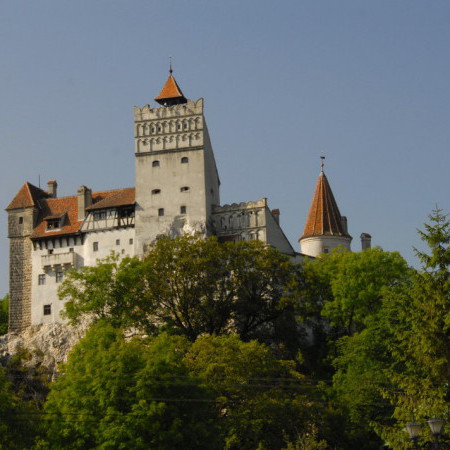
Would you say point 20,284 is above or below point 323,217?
below

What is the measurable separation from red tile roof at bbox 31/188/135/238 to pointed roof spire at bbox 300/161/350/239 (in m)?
16.5

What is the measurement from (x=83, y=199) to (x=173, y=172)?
923 centimetres

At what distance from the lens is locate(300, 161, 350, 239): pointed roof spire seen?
95.2 metres

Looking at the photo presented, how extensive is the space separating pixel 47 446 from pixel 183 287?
2742 cm

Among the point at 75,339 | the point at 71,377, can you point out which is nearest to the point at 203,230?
the point at 75,339

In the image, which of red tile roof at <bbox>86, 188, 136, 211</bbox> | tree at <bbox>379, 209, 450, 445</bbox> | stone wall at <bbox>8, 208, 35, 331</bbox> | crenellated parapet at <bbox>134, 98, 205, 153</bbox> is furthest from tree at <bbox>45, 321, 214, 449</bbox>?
crenellated parapet at <bbox>134, 98, 205, 153</bbox>

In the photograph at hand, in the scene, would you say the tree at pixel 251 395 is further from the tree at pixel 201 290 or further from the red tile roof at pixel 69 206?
the red tile roof at pixel 69 206

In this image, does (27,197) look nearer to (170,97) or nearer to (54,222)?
(54,222)

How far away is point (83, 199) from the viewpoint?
90.9 metres

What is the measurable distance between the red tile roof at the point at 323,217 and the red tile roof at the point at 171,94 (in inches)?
609

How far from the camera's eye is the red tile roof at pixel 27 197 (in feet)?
305

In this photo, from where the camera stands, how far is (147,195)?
86.2m

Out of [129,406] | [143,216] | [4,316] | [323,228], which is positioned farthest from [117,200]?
[129,406]

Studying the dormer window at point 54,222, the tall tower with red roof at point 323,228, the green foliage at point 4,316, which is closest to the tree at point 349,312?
the tall tower with red roof at point 323,228
